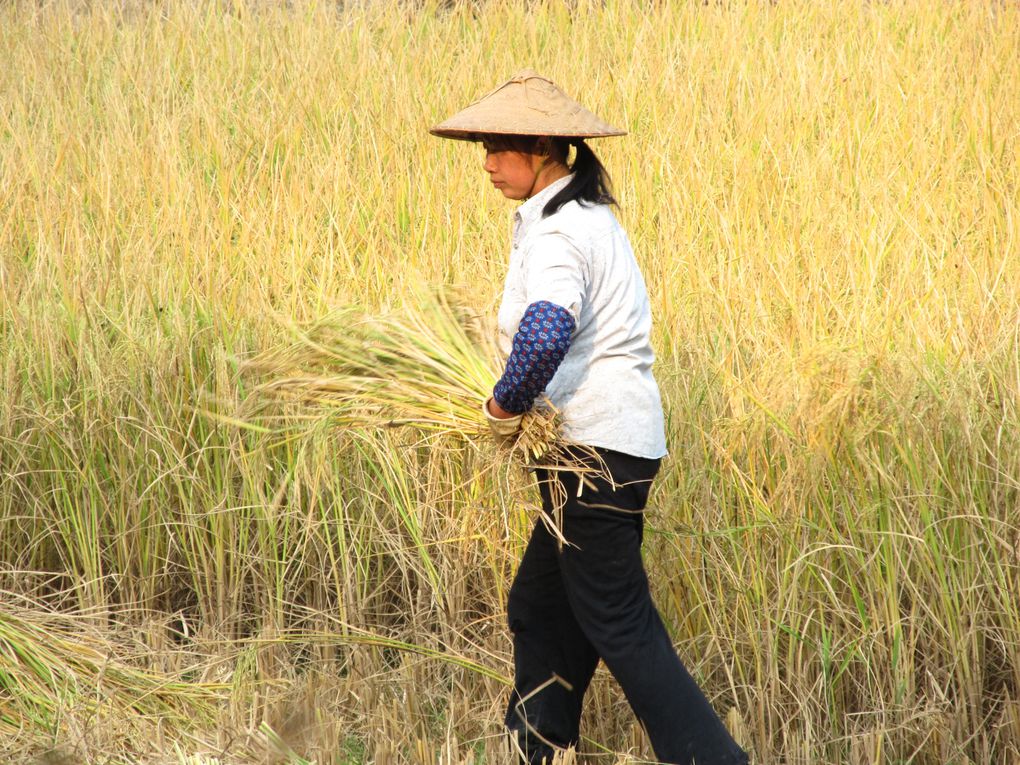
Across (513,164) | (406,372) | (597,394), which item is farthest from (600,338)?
(406,372)

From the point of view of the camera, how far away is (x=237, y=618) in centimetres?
277

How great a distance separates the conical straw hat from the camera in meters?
1.93

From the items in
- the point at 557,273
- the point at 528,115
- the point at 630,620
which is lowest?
the point at 630,620

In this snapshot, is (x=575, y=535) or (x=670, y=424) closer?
(x=575, y=535)

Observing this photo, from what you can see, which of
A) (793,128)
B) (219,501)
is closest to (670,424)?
(219,501)

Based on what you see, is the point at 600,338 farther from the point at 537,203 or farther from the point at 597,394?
the point at 537,203

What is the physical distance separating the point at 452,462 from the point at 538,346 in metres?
1.09

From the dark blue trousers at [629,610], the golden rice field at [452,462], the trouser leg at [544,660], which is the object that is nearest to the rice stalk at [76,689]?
the golden rice field at [452,462]

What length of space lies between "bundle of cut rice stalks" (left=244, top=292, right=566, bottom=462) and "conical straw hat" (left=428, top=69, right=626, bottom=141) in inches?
17.4

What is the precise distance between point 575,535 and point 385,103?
3.37m

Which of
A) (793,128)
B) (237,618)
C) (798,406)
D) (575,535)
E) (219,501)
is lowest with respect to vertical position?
(237,618)

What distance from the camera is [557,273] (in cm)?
182

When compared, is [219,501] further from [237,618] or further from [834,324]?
[834,324]

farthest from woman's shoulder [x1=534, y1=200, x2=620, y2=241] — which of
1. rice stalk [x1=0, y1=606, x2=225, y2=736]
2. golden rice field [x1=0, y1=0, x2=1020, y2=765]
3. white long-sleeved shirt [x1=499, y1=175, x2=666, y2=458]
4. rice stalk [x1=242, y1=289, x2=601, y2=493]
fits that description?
rice stalk [x1=0, y1=606, x2=225, y2=736]
